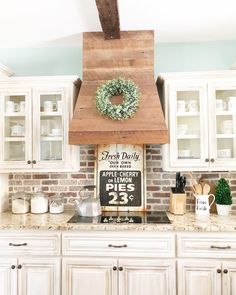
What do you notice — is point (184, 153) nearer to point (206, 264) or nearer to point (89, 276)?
point (206, 264)

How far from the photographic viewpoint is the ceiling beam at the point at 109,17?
6.37ft

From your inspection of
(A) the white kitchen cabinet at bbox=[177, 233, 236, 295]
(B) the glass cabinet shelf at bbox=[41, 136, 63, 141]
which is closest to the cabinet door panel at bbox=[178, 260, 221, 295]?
(A) the white kitchen cabinet at bbox=[177, 233, 236, 295]

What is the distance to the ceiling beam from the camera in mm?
1943

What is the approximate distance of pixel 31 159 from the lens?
2.66m

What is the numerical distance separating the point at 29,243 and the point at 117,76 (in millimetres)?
1622

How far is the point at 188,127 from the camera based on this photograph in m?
2.65

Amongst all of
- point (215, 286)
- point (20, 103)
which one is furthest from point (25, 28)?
point (215, 286)

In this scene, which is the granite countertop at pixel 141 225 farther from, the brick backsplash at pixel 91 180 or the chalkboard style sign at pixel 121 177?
the chalkboard style sign at pixel 121 177

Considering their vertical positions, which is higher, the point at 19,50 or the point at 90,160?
the point at 19,50

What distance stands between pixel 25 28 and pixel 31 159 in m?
1.22

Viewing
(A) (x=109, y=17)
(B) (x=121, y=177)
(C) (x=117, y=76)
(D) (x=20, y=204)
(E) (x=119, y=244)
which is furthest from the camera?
(B) (x=121, y=177)

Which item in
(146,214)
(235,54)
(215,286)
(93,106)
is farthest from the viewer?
(235,54)

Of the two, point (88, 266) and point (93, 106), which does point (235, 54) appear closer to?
point (93, 106)

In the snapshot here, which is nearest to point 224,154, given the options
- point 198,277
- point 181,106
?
point 181,106
